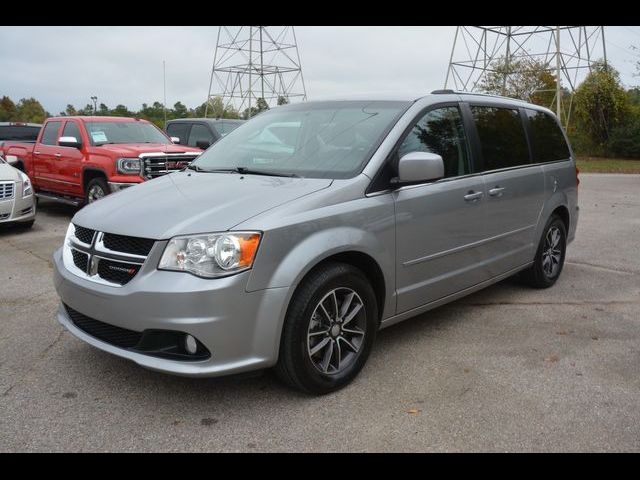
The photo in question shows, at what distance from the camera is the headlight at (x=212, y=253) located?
10.1 ft

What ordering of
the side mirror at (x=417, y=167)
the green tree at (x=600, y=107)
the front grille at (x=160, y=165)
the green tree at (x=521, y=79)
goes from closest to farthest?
the side mirror at (x=417, y=167) < the front grille at (x=160, y=165) < the green tree at (x=600, y=107) < the green tree at (x=521, y=79)

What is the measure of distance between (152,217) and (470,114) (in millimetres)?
2632

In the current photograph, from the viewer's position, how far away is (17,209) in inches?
347

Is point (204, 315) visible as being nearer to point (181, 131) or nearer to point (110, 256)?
point (110, 256)

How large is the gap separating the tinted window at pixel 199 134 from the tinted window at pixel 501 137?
318 inches

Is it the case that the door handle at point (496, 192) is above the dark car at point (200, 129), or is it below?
below

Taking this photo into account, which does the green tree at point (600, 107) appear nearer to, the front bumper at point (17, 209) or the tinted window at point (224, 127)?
the tinted window at point (224, 127)

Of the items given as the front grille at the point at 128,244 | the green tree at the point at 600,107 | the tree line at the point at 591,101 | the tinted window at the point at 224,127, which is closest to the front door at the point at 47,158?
the tinted window at the point at 224,127

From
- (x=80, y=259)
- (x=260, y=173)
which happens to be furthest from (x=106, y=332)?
(x=260, y=173)

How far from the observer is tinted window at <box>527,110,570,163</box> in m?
5.59

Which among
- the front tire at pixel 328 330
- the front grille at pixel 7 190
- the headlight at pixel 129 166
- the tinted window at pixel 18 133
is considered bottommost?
the front tire at pixel 328 330

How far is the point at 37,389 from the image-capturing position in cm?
357

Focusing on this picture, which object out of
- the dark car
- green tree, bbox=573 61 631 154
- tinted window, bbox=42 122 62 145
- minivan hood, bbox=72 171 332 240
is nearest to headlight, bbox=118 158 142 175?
tinted window, bbox=42 122 62 145

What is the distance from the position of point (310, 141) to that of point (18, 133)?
13008mm
